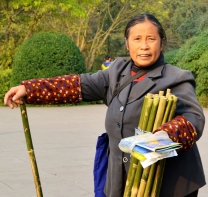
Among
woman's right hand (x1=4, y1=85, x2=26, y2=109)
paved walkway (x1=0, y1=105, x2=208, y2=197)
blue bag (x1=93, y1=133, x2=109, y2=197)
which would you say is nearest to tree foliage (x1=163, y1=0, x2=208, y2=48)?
paved walkway (x1=0, y1=105, x2=208, y2=197)

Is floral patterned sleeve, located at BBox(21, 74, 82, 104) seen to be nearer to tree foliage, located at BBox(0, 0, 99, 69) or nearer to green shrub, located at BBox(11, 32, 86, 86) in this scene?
green shrub, located at BBox(11, 32, 86, 86)

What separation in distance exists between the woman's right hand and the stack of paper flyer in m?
0.73

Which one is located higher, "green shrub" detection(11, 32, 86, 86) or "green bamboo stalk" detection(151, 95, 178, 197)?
"green bamboo stalk" detection(151, 95, 178, 197)

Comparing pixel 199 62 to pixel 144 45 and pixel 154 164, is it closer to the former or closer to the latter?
pixel 144 45

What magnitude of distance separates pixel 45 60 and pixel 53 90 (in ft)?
46.0

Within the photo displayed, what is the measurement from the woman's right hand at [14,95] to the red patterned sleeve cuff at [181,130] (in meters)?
0.80

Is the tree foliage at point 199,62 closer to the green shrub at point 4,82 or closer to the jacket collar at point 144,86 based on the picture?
the green shrub at point 4,82

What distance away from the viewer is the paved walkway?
6086 mm

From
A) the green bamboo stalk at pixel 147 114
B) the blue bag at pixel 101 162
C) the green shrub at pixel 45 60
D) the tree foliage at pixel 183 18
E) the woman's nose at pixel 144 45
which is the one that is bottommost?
the tree foliage at pixel 183 18

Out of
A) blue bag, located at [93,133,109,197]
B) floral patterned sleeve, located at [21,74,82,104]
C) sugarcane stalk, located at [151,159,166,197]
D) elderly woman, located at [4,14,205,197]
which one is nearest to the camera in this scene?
sugarcane stalk, located at [151,159,166,197]

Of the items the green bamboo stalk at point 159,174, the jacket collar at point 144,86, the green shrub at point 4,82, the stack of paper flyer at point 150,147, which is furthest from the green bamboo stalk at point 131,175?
the green shrub at point 4,82

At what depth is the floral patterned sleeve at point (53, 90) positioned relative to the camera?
9.41 ft

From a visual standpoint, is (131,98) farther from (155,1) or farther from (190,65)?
(155,1)

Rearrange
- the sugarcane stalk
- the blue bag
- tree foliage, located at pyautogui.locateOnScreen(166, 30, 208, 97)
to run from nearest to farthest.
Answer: the sugarcane stalk, the blue bag, tree foliage, located at pyautogui.locateOnScreen(166, 30, 208, 97)
